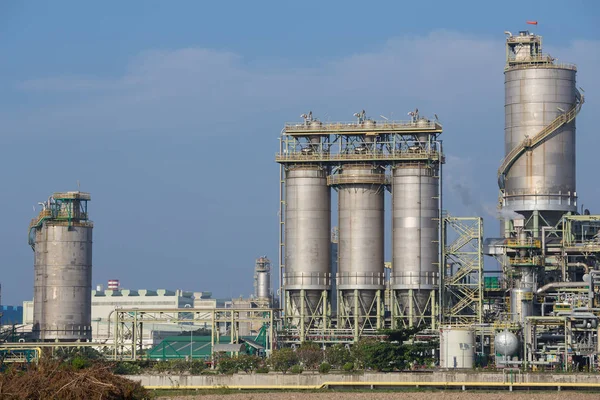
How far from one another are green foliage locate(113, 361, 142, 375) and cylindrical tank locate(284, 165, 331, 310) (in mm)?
19651

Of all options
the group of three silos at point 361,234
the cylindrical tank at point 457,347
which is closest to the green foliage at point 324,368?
the cylindrical tank at point 457,347

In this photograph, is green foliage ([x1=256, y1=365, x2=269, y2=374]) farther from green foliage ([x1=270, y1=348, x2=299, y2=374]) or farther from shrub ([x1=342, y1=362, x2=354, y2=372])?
shrub ([x1=342, y1=362, x2=354, y2=372])

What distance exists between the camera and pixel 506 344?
118750 millimetres

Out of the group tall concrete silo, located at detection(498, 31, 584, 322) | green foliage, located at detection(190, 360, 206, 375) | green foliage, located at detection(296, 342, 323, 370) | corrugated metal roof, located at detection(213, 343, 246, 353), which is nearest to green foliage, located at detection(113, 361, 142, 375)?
green foliage, located at detection(190, 360, 206, 375)

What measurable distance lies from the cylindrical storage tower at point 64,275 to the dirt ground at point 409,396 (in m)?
48.5

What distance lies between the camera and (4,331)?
529 feet

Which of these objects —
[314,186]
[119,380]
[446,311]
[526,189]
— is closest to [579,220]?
[526,189]

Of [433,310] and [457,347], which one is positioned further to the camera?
[433,310]

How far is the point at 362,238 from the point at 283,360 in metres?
17.4

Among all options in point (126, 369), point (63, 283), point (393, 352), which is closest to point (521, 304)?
point (393, 352)

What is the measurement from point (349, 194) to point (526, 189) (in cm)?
1756

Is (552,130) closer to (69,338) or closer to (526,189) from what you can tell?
(526,189)

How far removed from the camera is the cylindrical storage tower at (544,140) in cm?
13125

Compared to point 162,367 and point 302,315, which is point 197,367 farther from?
point 302,315
